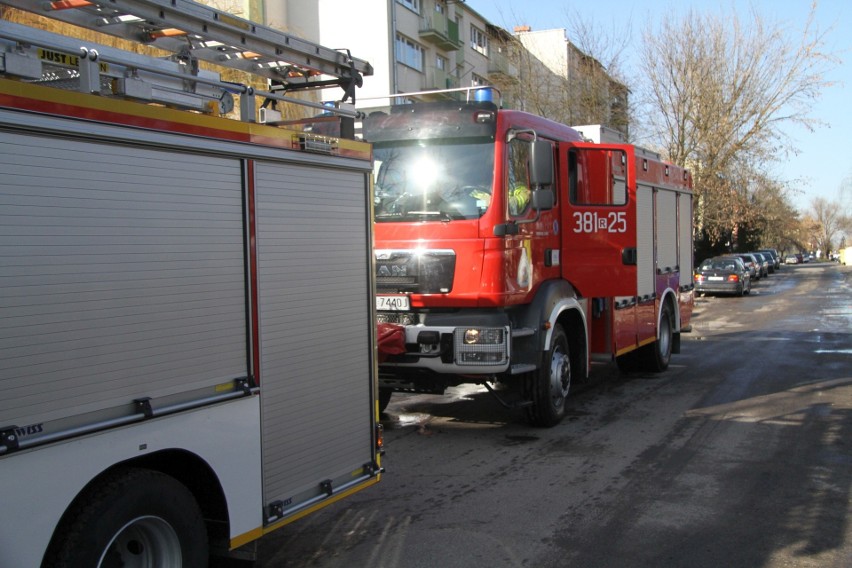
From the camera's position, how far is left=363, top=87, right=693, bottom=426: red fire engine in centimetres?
718

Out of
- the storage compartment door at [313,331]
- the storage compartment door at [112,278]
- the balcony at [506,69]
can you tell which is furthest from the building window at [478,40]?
the storage compartment door at [112,278]

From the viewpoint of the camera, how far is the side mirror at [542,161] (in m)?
7.39

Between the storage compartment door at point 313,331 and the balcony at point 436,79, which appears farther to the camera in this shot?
the balcony at point 436,79

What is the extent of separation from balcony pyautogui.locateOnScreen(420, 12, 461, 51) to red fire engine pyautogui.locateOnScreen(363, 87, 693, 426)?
28.7 meters

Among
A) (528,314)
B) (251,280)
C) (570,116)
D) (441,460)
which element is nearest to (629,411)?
(528,314)

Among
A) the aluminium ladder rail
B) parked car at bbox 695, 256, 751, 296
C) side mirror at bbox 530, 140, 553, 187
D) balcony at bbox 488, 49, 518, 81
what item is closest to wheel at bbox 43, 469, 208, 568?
the aluminium ladder rail

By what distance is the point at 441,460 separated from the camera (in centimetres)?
685

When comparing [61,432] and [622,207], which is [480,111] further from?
[61,432]

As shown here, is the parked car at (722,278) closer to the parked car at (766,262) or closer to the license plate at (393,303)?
the parked car at (766,262)

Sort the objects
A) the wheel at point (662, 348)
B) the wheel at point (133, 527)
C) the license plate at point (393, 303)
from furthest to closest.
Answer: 1. the wheel at point (662, 348)
2. the license plate at point (393, 303)
3. the wheel at point (133, 527)

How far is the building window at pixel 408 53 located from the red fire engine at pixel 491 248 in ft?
86.2

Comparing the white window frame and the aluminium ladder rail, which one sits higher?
the white window frame

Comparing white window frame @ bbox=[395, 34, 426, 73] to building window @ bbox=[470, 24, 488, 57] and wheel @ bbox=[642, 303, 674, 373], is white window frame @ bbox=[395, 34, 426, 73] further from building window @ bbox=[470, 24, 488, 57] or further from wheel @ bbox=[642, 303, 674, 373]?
wheel @ bbox=[642, 303, 674, 373]

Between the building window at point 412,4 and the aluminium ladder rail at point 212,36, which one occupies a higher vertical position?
the building window at point 412,4
